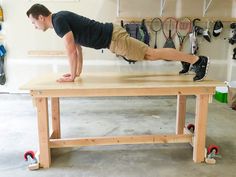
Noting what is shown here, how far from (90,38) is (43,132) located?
40.1 inches

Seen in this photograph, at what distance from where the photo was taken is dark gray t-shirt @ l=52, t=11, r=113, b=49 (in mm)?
2533

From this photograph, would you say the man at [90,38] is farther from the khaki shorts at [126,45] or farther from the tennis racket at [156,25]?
the tennis racket at [156,25]

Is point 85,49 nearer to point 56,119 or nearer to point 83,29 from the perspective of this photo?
point 56,119

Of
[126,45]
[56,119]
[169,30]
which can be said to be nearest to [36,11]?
[126,45]

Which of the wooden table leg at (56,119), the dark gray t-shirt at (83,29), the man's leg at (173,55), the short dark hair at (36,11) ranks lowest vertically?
the wooden table leg at (56,119)

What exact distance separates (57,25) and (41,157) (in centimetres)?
125

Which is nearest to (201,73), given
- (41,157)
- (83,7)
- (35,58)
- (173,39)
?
(41,157)

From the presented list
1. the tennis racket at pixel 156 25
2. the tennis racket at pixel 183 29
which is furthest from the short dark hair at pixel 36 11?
the tennis racket at pixel 183 29

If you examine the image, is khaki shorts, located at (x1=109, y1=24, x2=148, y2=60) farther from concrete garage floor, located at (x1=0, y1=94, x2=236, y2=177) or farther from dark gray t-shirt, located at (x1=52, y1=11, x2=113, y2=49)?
concrete garage floor, located at (x1=0, y1=94, x2=236, y2=177)

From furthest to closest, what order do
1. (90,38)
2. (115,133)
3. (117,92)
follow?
(115,133) → (90,38) → (117,92)

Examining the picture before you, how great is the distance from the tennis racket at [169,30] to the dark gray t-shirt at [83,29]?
8.64 feet

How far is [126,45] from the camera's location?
273 centimetres

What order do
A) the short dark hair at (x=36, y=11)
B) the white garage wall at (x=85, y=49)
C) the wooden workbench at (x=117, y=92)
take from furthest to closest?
1. the white garage wall at (x=85, y=49)
2. the short dark hair at (x=36, y=11)
3. the wooden workbench at (x=117, y=92)

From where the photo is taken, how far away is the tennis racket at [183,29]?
16.9 feet
